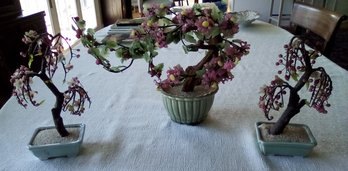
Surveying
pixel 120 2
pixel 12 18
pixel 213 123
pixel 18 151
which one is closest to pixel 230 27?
pixel 213 123

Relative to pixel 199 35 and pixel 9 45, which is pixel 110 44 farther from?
pixel 9 45

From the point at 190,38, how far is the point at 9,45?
1.66 m

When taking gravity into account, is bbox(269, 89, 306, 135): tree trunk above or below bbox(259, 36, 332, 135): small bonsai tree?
below

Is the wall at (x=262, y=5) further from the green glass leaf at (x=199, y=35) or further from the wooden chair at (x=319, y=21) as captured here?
the green glass leaf at (x=199, y=35)

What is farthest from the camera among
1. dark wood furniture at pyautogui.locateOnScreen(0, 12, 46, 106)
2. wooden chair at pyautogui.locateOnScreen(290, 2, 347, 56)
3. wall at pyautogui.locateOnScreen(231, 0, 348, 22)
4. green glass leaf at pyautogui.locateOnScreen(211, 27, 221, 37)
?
wall at pyautogui.locateOnScreen(231, 0, 348, 22)

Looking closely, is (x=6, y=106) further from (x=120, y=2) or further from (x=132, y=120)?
(x=120, y=2)

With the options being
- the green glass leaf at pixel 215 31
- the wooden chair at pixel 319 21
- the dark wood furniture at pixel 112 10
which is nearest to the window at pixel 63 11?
the dark wood furniture at pixel 112 10

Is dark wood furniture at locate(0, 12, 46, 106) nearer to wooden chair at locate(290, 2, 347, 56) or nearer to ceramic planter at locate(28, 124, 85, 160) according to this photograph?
ceramic planter at locate(28, 124, 85, 160)

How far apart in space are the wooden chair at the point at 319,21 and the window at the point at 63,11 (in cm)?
148

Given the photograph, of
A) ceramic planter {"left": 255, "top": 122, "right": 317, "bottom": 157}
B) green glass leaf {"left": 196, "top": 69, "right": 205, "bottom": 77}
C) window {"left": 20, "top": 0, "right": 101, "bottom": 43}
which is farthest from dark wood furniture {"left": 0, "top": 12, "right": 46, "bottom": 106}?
ceramic planter {"left": 255, "top": 122, "right": 317, "bottom": 157}

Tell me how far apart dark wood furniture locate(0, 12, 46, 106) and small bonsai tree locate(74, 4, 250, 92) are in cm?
142

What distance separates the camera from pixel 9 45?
176 cm

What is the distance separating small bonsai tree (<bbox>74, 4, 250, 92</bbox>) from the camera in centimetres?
49

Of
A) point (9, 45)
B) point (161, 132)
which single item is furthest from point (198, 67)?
point (9, 45)
